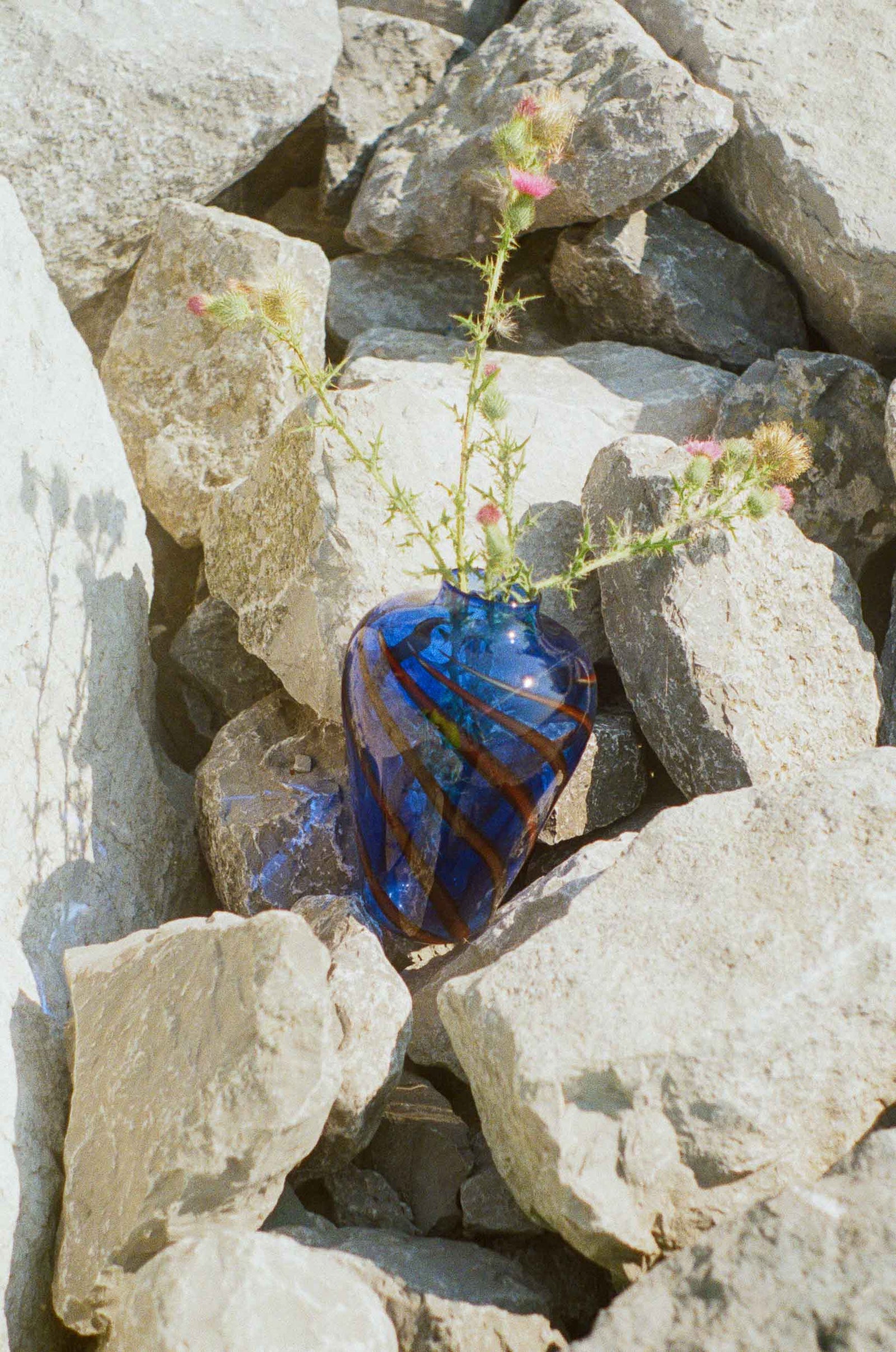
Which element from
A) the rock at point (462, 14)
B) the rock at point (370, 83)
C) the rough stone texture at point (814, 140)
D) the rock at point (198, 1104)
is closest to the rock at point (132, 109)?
the rock at point (370, 83)

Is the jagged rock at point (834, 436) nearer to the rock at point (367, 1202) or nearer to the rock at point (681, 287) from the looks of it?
the rock at point (681, 287)

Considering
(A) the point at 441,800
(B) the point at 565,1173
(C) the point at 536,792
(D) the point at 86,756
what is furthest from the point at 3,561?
(B) the point at 565,1173

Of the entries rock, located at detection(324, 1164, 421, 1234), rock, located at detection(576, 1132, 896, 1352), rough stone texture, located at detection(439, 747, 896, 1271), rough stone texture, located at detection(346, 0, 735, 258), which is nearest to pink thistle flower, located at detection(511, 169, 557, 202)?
rough stone texture, located at detection(439, 747, 896, 1271)

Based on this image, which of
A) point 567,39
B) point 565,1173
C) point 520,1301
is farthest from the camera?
point 567,39

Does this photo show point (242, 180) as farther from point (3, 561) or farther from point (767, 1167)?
point (767, 1167)

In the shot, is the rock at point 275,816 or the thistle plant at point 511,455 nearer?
the thistle plant at point 511,455

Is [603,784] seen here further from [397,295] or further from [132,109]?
[132,109]
